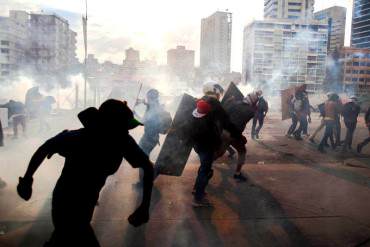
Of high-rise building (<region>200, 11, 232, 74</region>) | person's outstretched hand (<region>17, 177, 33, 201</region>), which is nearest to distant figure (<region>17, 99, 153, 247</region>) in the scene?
person's outstretched hand (<region>17, 177, 33, 201</region>)

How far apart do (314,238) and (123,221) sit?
2.15m

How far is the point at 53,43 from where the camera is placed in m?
80.4

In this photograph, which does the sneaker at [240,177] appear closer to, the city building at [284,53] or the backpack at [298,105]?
the backpack at [298,105]

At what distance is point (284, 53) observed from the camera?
93125 mm

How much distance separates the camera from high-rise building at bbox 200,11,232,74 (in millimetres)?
72438

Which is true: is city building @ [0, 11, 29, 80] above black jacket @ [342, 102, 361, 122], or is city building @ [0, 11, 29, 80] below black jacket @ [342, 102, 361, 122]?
above

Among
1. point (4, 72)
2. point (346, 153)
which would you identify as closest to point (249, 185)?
point (346, 153)

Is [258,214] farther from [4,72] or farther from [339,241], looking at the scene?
[4,72]

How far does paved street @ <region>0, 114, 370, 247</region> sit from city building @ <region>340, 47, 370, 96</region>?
94.6 metres

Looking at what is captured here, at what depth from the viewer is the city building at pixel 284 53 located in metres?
78.8

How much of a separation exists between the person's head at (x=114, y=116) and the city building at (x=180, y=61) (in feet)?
146

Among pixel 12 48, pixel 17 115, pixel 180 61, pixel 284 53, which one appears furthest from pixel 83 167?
pixel 12 48

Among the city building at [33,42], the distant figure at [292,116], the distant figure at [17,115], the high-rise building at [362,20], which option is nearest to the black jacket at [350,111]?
the distant figure at [292,116]

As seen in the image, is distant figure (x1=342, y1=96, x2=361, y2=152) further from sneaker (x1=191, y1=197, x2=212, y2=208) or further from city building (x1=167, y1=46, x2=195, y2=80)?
city building (x1=167, y1=46, x2=195, y2=80)
